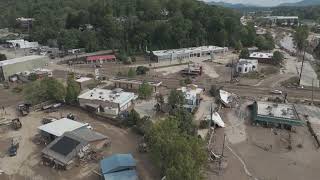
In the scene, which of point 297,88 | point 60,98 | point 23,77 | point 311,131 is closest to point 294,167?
point 311,131

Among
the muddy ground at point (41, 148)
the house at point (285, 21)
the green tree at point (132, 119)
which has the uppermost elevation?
the house at point (285, 21)

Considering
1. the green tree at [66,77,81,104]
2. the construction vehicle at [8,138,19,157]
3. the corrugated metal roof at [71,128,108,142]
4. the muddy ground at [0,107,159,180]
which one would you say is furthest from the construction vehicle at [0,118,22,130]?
the corrugated metal roof at [71,128,108,142]

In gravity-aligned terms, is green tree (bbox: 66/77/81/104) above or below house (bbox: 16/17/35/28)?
below

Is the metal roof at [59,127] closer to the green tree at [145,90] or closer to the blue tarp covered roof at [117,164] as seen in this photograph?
the blue tarp covered roof at [117,164]

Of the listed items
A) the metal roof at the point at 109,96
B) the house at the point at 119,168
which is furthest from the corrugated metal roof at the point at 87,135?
the metal roof at the point at 109,96

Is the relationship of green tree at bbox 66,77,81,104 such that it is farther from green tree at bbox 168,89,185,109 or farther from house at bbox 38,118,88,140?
green tree at bbox 168,89,185,109

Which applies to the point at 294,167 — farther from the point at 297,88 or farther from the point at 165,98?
the point at 297,88

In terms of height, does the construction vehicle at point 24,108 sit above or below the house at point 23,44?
below
